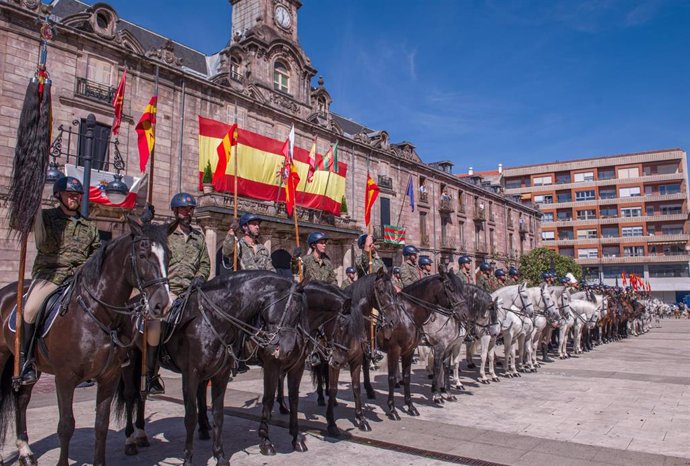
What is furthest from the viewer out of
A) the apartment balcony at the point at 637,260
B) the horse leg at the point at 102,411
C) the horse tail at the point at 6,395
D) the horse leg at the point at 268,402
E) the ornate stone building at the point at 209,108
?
the apartment balcony at the point at 637,260

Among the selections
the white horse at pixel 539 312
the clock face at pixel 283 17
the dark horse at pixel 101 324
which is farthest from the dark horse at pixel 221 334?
the clock face at pixel 283 17

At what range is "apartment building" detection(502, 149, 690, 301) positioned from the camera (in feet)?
172

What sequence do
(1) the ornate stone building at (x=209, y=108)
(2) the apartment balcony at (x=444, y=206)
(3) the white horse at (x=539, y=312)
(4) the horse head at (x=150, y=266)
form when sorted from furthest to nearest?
(2) the apartment balcony at (x=444, y=206), (1) the ornate stone building at (x=209, y=108), (3) the white horse at (x=539, y=312), (4) the horse head at (x=150, y=266)

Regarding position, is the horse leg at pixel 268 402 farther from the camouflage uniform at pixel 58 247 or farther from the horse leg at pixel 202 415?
the camouflage uniform at pixel 58 247

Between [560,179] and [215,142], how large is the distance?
53294 mm

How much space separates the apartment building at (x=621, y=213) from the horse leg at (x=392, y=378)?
51.4 metres

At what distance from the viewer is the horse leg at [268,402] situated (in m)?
4.96

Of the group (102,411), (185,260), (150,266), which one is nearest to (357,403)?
(185,260)

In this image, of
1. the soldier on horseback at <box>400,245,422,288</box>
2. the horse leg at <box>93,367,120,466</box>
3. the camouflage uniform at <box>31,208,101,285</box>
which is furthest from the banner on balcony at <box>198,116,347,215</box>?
the horse leg at <box>93,367,120,466</box>

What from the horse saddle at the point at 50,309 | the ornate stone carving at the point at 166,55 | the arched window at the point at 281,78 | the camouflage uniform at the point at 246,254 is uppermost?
the arched window at the point at 281,78

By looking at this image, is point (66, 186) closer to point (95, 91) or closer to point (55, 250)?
point (55, 250)

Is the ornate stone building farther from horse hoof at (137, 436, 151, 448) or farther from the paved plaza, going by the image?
horse hoof at (137, 436, 151, 448)

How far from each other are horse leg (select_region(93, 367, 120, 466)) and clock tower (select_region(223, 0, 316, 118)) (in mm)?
18805

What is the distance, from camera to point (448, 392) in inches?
313
